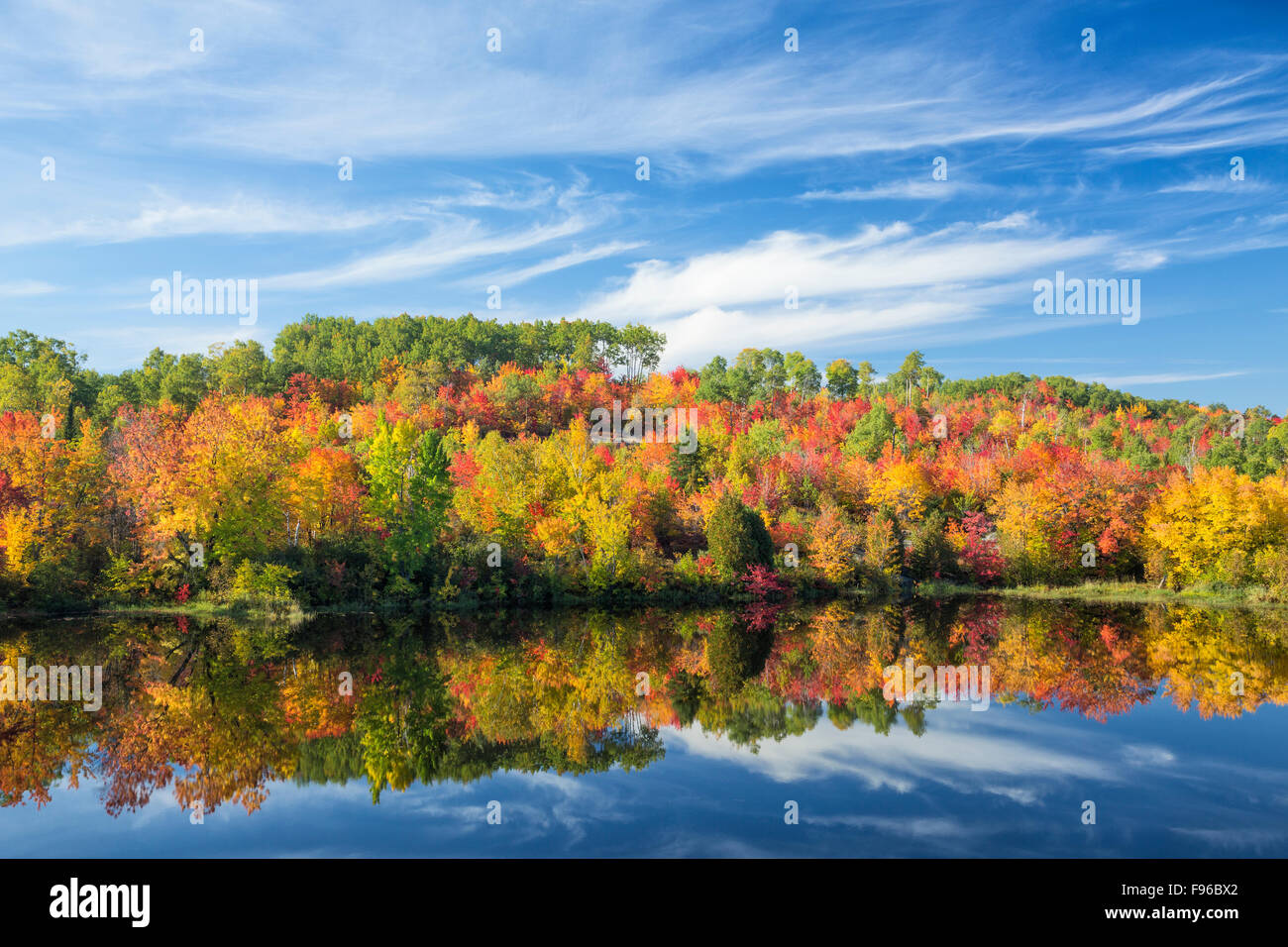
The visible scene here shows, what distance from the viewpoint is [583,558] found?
1464 inches

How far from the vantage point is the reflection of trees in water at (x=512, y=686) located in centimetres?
1312

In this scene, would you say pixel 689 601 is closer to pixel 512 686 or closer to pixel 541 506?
pixel 541 506

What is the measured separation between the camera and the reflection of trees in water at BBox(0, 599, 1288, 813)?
13.1 metres

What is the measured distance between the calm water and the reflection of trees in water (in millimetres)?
88

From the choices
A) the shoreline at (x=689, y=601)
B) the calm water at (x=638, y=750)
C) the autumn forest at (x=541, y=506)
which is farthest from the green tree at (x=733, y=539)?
the calm water at (x=638, y=750)

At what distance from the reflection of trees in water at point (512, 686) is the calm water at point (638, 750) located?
88 mm

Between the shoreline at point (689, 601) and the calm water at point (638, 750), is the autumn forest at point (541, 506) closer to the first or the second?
the shoreline at point (689, 601)

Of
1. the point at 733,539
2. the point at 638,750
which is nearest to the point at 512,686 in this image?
the point at 638,750

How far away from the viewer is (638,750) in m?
14.2

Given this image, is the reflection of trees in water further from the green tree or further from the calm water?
the green tree
